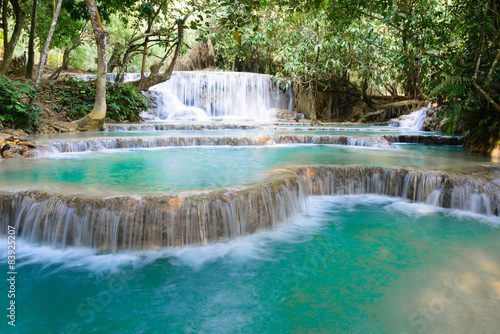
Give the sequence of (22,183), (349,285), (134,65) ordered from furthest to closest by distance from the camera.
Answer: (134,65) → (22,183) → (349,285)

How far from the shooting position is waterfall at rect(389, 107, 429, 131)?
48.0ft

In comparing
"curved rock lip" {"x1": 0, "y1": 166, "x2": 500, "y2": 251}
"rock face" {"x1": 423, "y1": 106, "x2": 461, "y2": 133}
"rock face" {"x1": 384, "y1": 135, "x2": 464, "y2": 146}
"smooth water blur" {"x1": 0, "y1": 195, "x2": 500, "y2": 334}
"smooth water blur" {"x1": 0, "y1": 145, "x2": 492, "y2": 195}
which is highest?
"rock face" {"x1": 423, "y1": 106, "x2": 461, "y2": 133}

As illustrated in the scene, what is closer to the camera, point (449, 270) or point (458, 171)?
point (449, 270)

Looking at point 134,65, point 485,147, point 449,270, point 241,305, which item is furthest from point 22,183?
point 134,65

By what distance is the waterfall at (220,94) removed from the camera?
19.7 metres

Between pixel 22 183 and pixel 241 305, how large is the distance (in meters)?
3.16

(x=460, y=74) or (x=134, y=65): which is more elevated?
(x=134, y=65)

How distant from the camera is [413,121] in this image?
51.0 feet

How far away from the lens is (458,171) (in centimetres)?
523

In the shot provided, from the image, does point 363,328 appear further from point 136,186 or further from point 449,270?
point 136,186

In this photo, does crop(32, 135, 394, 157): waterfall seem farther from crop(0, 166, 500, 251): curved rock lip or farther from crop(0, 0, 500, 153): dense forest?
crop(0, 166, 500, 251): curved rock lip

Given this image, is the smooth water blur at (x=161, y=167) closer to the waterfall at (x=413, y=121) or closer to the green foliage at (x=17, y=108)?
the green foliage at (x=17, y=108)

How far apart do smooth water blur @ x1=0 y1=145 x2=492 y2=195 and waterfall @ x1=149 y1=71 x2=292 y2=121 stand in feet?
40.1

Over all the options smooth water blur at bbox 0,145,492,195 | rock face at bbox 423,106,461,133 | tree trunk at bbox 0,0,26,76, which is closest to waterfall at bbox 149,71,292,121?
tree trunk at bbox 0,0,26,76
